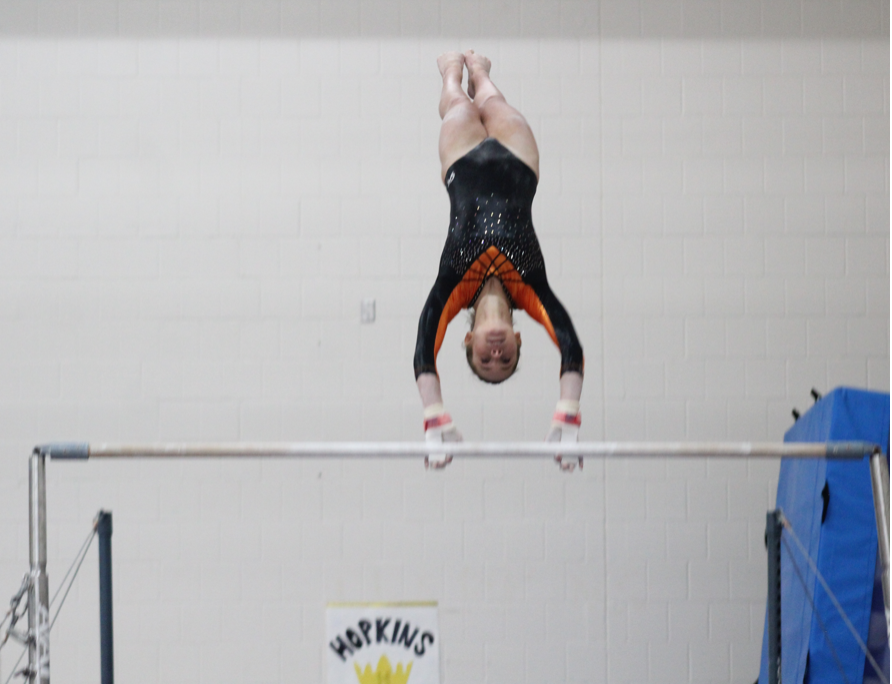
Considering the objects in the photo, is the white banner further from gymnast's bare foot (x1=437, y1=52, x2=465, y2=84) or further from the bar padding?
gymnast's bare foot (x1=437, y1=52, x2=465, y2=84)

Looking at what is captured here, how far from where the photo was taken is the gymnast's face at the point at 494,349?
3625mm

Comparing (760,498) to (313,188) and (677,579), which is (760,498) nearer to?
(677,579)

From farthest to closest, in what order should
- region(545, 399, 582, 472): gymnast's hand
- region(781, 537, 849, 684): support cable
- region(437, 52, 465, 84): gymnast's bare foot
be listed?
1. region(437, 52, 465, 84): gymnast's bare foot
2. region(545, 399, 582, 472): gymnast's hand
3. region(781, 537, 849, 684): support cable

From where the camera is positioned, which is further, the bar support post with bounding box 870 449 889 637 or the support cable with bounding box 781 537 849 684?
the support cable with bounding box 781 537 849 684

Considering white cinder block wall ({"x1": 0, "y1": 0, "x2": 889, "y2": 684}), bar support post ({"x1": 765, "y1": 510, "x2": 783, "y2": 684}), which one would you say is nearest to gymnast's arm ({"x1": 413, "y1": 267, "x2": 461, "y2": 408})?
white cinder block wall ({"x1": 0, "y1": 0, "x2": 889, "y2": 684})

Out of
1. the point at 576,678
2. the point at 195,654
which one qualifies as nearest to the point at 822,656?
the point at 576,678

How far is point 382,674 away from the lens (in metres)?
4.50

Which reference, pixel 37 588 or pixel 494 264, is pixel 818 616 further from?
pixel 37 588

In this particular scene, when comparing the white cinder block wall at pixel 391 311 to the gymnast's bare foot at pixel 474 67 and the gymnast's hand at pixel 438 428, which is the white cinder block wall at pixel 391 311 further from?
the gymnast's hand at pixel 438 428

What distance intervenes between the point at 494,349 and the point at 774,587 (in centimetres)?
141

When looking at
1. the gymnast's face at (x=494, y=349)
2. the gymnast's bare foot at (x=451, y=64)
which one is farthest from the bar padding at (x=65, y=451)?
the gymnast's bare foot at (x=451, y=64)

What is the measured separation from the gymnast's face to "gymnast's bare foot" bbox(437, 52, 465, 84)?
127 centimetres

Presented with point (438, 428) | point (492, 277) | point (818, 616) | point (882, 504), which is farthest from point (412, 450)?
point (818, 616)

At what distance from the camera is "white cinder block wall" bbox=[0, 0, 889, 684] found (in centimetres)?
454
